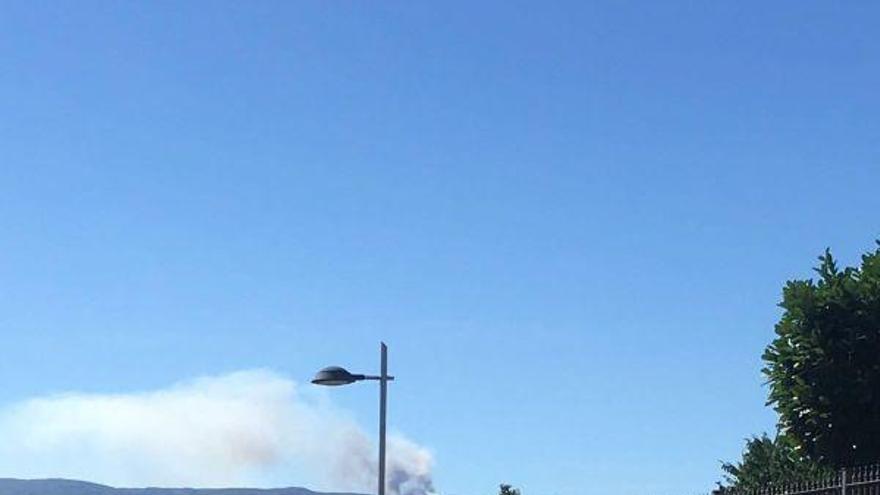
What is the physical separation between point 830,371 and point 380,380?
10.9 metres

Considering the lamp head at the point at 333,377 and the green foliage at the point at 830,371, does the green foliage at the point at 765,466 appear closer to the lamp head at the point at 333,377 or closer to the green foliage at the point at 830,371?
the green foliage at the point at 830,371

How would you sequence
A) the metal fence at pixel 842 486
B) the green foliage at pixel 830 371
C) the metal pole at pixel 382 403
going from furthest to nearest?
the green foliage at pixel 830 371 < the metal pole at pixel 382 403 < the metal fence at pixel 842 486

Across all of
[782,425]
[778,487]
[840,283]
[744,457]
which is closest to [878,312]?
[840,283]

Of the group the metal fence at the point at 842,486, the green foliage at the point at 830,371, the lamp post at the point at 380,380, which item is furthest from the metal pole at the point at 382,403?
the green foliage at the point at 830,371

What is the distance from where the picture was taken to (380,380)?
24734mm

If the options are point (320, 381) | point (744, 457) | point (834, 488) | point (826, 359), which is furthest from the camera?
point (744, 457)

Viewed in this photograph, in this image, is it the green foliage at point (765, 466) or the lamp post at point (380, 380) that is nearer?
the lamp post at point (380, 380)

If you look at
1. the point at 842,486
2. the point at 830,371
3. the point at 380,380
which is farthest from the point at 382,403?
the point at 830,371

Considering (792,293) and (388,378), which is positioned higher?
(792,293)

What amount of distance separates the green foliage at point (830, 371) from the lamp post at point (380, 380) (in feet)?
33.6

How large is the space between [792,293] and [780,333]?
0.85m

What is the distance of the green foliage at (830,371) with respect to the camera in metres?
31.5

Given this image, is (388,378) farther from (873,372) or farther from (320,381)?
(873,372)

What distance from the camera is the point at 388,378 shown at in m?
24.9
